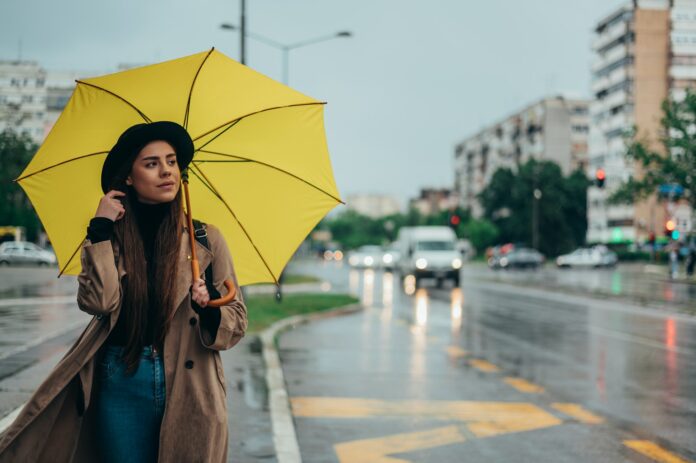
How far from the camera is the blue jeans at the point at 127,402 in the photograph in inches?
122

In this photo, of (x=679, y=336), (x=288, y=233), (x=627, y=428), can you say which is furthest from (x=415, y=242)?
(x=288, y=233)

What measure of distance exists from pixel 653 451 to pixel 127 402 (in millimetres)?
4725

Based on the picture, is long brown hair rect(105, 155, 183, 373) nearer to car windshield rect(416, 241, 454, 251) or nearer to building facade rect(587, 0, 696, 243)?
car windshield rect(416, 241, 454, 251)

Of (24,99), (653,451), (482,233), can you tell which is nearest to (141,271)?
(653,451)

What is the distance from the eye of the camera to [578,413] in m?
8.30

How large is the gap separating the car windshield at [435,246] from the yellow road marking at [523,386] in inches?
1083

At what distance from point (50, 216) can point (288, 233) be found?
97 centimetres

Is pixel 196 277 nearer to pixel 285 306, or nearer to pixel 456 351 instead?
pixel 456 351

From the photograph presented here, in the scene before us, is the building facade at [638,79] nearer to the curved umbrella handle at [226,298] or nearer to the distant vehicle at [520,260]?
the distant vehicle at [520,260]

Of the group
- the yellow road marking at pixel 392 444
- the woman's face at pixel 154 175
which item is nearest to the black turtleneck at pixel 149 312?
the woman's face at pixel 154 175

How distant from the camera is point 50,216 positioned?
3871 millimetres

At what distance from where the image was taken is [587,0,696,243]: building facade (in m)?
94.9

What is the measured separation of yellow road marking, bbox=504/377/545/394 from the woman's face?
6943mm

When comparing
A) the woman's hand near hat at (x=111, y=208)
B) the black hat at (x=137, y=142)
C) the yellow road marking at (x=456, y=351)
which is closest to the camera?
the woman's hand near hat at (x=111, y=208)
